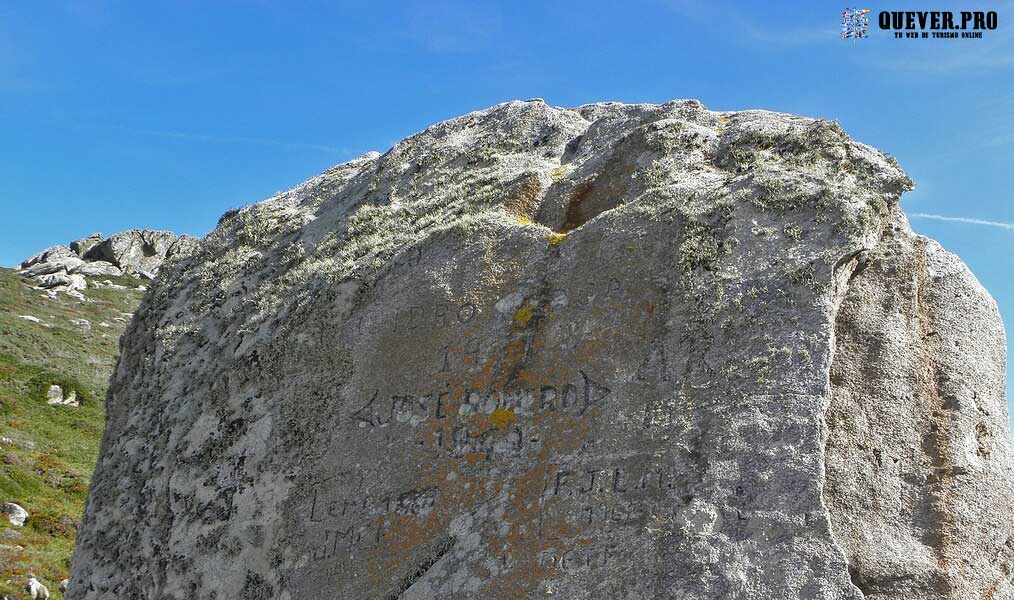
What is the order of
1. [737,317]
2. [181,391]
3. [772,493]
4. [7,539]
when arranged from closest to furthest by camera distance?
[772,493] < [737,317] < [181,391] < [7,539]

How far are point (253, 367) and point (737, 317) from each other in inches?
240

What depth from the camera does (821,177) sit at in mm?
9820

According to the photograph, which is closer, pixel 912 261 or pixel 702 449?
pixel 702 449

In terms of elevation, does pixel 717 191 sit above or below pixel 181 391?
above

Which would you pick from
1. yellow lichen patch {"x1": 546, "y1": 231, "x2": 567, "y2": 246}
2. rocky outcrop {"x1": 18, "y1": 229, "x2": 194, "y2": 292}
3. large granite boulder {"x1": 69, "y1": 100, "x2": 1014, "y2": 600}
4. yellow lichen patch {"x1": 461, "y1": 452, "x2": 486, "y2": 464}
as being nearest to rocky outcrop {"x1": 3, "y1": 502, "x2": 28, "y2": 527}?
large granite boulder {"x1": 69, "y1": 100, "x2": 1014, "y2": 600}

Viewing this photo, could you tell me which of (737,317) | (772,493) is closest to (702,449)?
(772,493)

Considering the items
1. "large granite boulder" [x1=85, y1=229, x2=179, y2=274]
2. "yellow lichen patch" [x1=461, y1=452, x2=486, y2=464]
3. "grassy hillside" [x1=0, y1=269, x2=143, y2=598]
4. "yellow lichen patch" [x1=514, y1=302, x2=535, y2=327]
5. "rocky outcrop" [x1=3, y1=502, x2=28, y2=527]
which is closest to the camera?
"yellow lichen patch" [x1=461, y1=452, x2=486, y2=464]

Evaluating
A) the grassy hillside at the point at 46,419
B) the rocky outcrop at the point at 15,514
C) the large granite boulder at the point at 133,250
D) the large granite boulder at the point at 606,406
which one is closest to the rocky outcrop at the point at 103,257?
the large granite boulder at the point at 133,250

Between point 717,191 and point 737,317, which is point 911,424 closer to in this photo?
point 737,317

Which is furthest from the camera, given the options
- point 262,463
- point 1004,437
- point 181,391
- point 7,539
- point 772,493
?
point 7,539

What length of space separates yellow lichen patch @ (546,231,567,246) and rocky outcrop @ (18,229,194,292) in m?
82.8

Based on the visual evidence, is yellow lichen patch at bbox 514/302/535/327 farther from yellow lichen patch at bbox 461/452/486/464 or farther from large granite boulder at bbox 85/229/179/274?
large granite boulder at bbox 85/229/179/274

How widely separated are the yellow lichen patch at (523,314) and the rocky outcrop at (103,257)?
273 feet

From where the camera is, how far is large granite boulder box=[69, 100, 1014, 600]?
7984mm
